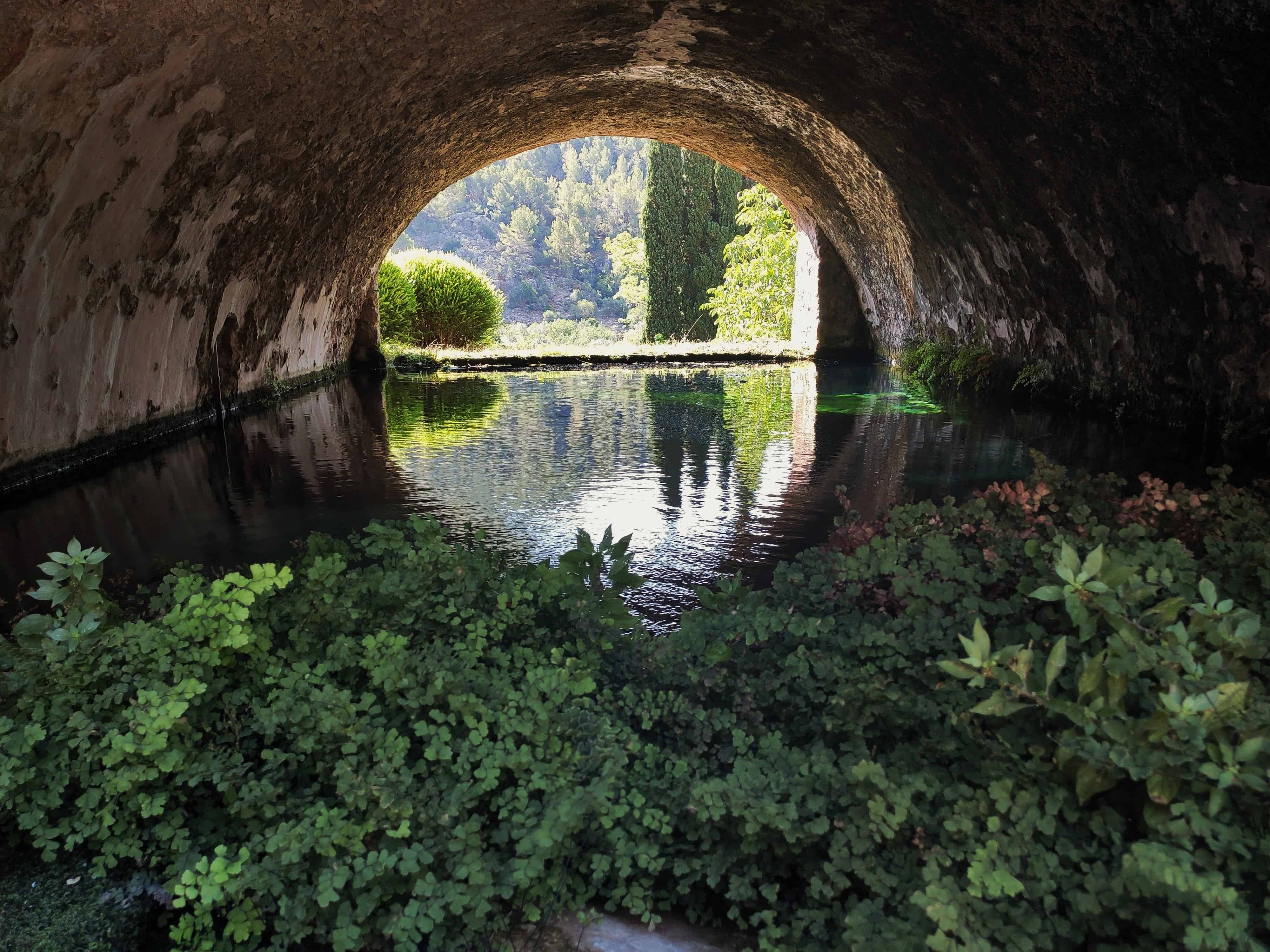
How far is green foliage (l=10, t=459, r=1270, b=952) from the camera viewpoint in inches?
67.2

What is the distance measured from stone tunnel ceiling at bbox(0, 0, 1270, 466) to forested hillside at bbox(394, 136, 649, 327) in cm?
6130

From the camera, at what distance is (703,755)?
2354mm

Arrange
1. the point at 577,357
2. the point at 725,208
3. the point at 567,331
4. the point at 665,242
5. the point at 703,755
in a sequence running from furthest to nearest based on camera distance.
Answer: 1. the point at 567,331
2. the point at 725,208
3. the point at 665,242
4. the point at 577,357
5. the point at 703,755

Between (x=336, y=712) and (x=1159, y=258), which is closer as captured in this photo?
(x=336, y=712)

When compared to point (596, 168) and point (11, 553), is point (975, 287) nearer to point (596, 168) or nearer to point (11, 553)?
point (11, 553)

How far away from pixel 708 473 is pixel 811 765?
183 inches

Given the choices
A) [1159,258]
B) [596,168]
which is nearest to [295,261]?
[1159,258]

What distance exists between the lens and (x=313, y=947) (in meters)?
2.03

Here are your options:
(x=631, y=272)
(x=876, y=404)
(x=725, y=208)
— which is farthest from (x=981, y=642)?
(x=631, y=272)

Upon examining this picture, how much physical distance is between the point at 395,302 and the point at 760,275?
11218 millimetres

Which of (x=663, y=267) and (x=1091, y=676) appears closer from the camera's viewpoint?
(x=1091, y=676)

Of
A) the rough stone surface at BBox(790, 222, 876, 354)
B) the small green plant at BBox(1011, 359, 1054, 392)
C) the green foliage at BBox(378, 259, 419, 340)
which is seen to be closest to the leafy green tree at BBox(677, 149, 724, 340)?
the green foliage at BBox(378, 259, 419, 340)

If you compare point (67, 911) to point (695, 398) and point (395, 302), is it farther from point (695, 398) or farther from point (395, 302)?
point (395, 302)

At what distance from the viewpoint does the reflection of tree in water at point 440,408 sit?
8.70 metres
